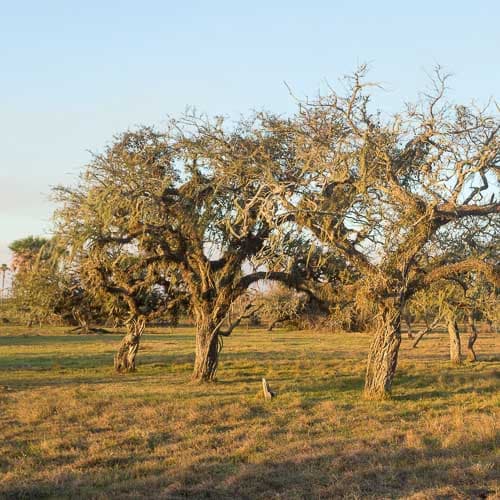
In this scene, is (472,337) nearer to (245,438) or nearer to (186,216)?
(186,216)

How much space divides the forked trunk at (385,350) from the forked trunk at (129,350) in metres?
11.3

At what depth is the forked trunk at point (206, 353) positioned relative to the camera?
77.9 feet

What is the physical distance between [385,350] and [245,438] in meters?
Answer: 7.42

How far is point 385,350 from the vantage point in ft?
63.3

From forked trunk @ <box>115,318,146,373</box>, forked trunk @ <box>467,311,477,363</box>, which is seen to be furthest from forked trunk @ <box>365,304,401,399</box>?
forked trunk @ <box>467,311,477,363</box>

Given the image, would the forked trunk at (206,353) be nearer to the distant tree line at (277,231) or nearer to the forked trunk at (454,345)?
the distant tree line at (277,231)

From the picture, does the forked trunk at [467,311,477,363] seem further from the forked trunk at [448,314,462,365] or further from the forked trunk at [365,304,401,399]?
the forked trunk at [365,304,401,399]

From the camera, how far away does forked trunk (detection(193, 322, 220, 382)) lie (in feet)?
77.9

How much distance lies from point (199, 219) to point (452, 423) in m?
11.0

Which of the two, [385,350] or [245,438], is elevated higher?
[385,350]

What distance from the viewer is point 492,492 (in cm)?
898

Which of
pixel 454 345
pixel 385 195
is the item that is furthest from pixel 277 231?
pixel 454 345

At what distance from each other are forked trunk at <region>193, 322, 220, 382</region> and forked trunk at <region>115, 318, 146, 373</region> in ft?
14.2

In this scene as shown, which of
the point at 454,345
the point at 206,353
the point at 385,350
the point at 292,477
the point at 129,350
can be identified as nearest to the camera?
the point at 292,477
